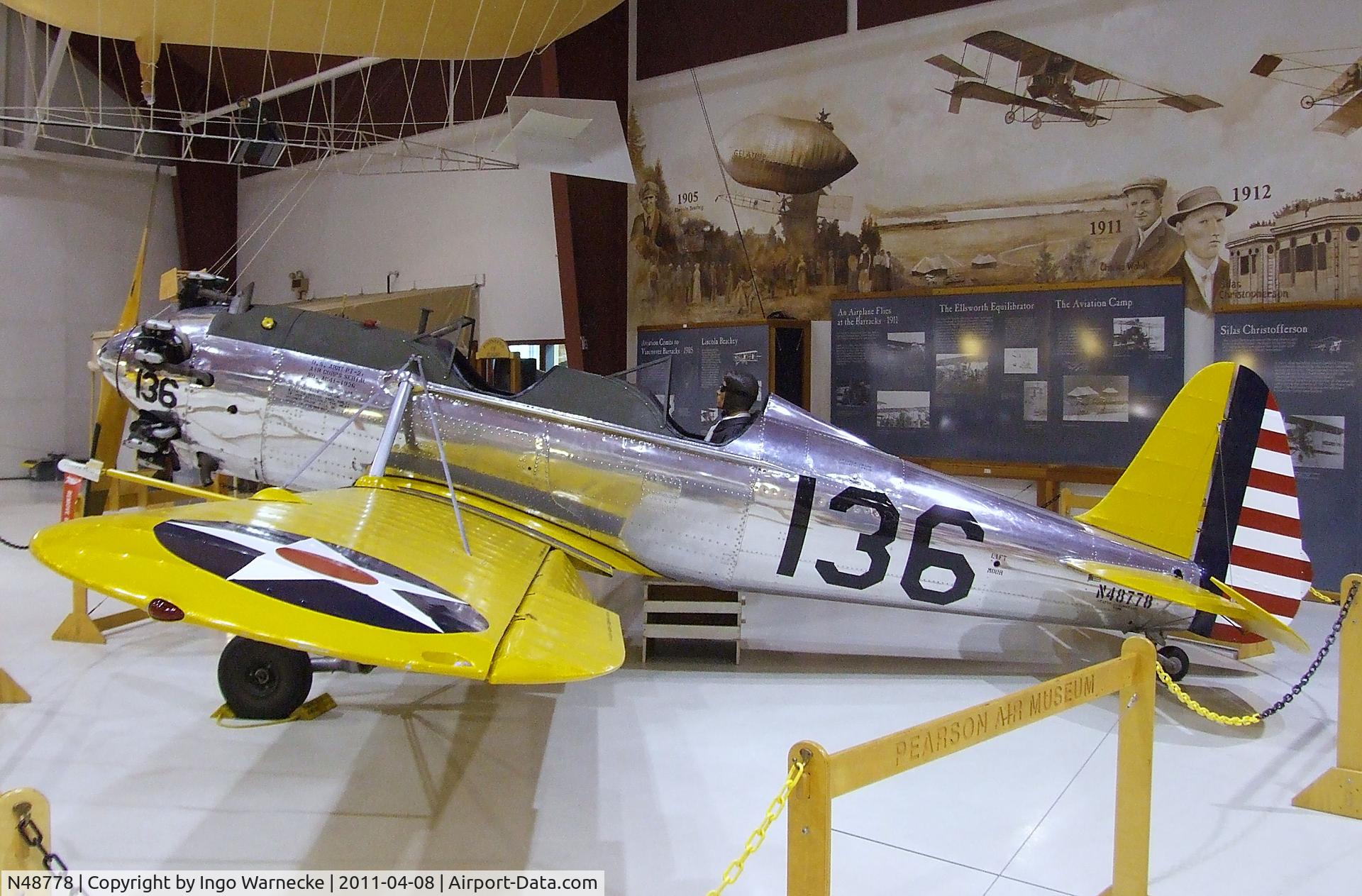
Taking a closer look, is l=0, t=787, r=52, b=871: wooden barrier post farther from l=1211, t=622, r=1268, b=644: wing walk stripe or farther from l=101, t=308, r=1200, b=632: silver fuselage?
l=1211, t=622, r=1268, b=644: wing walk stripe

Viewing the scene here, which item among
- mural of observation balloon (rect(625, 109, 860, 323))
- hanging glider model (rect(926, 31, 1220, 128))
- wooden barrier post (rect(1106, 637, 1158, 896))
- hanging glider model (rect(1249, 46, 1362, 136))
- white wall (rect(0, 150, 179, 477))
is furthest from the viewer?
white wall (rect(0, 150, 179, 477))

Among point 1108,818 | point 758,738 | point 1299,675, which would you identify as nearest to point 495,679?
point 758,738

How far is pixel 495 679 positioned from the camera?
1844 mm

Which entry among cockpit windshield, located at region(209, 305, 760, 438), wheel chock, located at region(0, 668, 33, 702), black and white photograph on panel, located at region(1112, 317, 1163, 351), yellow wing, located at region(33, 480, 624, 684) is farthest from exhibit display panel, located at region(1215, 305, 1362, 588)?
wheel chock, located at region(0, 668, 33, 702)

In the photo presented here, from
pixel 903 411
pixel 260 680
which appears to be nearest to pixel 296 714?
pixel 260 680

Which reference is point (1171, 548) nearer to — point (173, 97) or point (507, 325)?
point (507, 325)

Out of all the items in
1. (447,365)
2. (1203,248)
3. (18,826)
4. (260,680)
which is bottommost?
(260,680)

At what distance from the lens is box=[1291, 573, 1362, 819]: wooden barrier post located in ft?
9.18

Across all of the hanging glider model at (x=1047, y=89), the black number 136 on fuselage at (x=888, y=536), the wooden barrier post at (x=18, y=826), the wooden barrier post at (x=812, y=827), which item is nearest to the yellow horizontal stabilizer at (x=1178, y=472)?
the black number 136 on fuselage at (x=888, y=536)

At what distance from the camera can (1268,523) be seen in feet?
12.4

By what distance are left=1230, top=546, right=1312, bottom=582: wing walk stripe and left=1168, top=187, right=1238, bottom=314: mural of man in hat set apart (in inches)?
129

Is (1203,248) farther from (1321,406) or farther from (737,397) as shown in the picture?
(737,397)

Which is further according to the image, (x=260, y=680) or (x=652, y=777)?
(x=260, y=680)

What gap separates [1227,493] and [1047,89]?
4.70m
